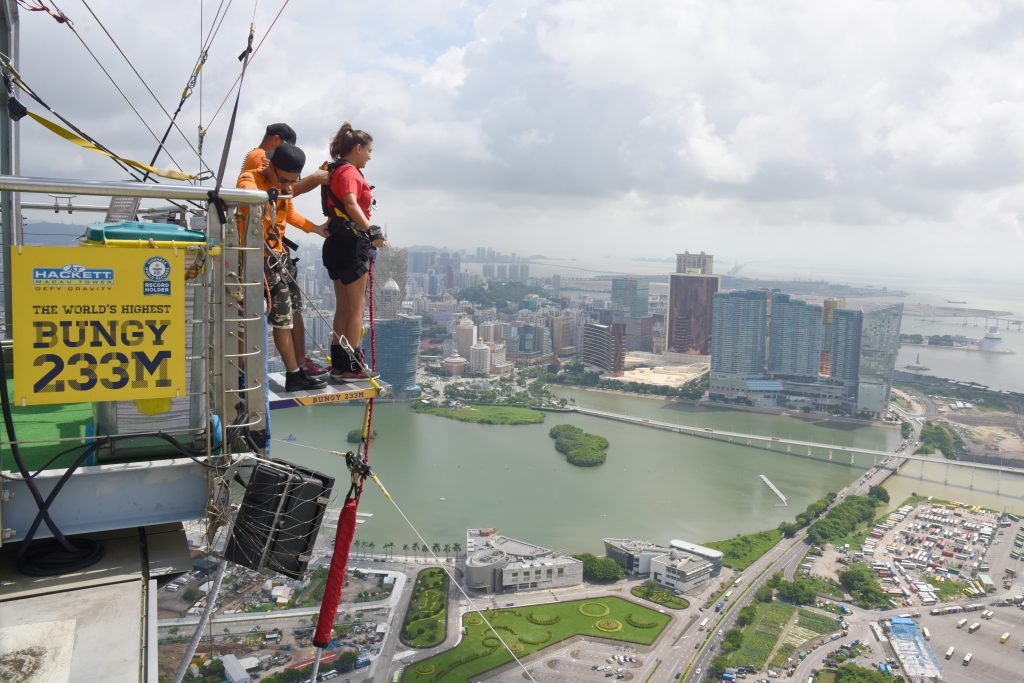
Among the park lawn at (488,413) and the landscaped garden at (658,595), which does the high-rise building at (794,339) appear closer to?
the park lawn at (488,413)

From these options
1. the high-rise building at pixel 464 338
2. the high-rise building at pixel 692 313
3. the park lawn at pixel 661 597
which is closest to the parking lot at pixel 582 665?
the park lawn at pixel 661 597

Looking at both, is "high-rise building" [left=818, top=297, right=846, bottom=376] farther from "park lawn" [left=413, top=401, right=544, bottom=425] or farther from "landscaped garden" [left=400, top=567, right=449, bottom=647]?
"landscaped garden" [left=400, top=567, right=449, bottom=647]

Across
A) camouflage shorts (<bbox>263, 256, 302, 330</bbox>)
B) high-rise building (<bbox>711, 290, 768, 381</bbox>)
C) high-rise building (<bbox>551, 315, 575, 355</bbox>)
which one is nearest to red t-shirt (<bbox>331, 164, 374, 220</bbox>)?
camouflage shorts (<bbox>263, 256, 302, 330</bbox>)

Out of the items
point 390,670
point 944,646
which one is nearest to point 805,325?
point 944,646

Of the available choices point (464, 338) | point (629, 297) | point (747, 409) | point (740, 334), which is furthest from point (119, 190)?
point (629, 297)

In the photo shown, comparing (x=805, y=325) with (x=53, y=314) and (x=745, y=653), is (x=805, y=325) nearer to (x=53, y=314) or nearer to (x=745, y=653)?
(x=745, y=653)

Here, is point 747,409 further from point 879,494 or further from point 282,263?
point 282,263
